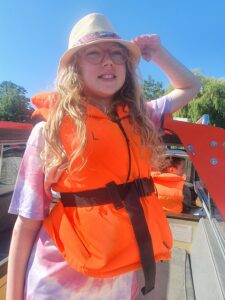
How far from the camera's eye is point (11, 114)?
4241cm

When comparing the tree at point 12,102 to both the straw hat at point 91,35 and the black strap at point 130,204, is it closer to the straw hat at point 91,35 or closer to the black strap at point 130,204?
the straw hat at point 91,35

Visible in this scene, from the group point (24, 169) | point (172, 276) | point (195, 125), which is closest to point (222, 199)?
point (195, 125)

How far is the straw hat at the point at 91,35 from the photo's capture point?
3.73 feet

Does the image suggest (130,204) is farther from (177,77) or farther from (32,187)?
(177,77)

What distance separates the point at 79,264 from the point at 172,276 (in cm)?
135

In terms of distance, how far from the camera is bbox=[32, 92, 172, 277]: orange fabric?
100 cm

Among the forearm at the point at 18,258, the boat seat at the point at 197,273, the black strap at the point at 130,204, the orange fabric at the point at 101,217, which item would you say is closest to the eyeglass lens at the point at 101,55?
the orange fabric at the point at 101,217

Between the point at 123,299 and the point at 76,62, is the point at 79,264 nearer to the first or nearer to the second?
the point at 123,299

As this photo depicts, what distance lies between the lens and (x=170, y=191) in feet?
13.2

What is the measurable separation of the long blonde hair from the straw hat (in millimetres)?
40

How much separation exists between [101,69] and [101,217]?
523 millimetres

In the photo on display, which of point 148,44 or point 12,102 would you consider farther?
point 12,102

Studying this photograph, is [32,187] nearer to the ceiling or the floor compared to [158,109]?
nearer to the floor

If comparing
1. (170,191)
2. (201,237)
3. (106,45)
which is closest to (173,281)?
(201,237)
